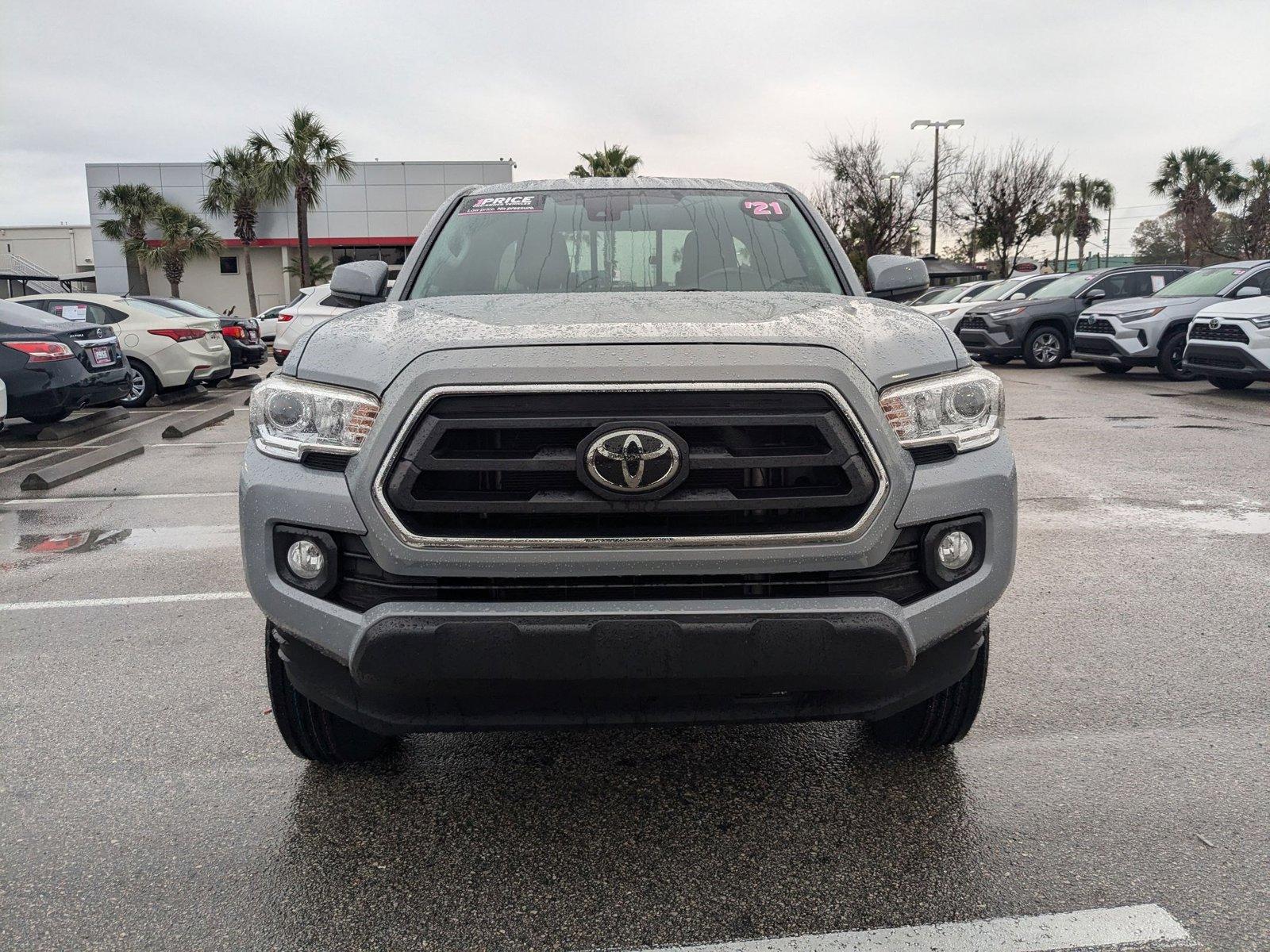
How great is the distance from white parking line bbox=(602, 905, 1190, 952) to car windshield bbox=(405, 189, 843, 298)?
209 cm

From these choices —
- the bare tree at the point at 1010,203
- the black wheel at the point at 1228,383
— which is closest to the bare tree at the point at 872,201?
the bare tree at the point at 1010,203

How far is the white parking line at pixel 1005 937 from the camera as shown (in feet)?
6.90

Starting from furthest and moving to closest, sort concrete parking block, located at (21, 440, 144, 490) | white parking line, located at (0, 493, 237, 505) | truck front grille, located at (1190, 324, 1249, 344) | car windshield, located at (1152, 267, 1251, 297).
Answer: car windshield, located at (1152, 267, 1251, 297) → truck front grille, located at (1190, 324, 1249, 344) → concrete parking block, located at (21, 440, 144, 490) → white parking line, located at (0, 493, 237, 505)

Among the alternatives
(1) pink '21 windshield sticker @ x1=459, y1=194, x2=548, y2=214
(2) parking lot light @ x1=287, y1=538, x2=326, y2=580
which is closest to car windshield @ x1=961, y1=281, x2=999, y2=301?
(1) pink '21 windshield sticker @ x1=459, y1=194, x2=548, y2=214

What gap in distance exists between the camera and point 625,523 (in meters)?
2.24

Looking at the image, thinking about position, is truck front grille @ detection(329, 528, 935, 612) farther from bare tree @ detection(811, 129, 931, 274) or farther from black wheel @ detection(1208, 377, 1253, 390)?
bare tree @ detection(811, 129, 931, 274)

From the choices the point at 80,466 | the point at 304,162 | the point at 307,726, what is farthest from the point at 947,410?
the point at 304,162

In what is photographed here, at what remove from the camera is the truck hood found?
2.30 m

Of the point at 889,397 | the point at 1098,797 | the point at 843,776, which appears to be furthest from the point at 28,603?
the point at 1098,797

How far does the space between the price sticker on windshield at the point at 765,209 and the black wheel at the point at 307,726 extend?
242 cm

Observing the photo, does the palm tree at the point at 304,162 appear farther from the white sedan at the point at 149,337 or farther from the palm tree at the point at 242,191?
the white sedan at the point at 149,337

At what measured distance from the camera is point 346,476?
2.25m

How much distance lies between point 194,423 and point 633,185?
948 centimetres

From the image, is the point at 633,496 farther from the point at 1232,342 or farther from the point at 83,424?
the point at 1232,342
